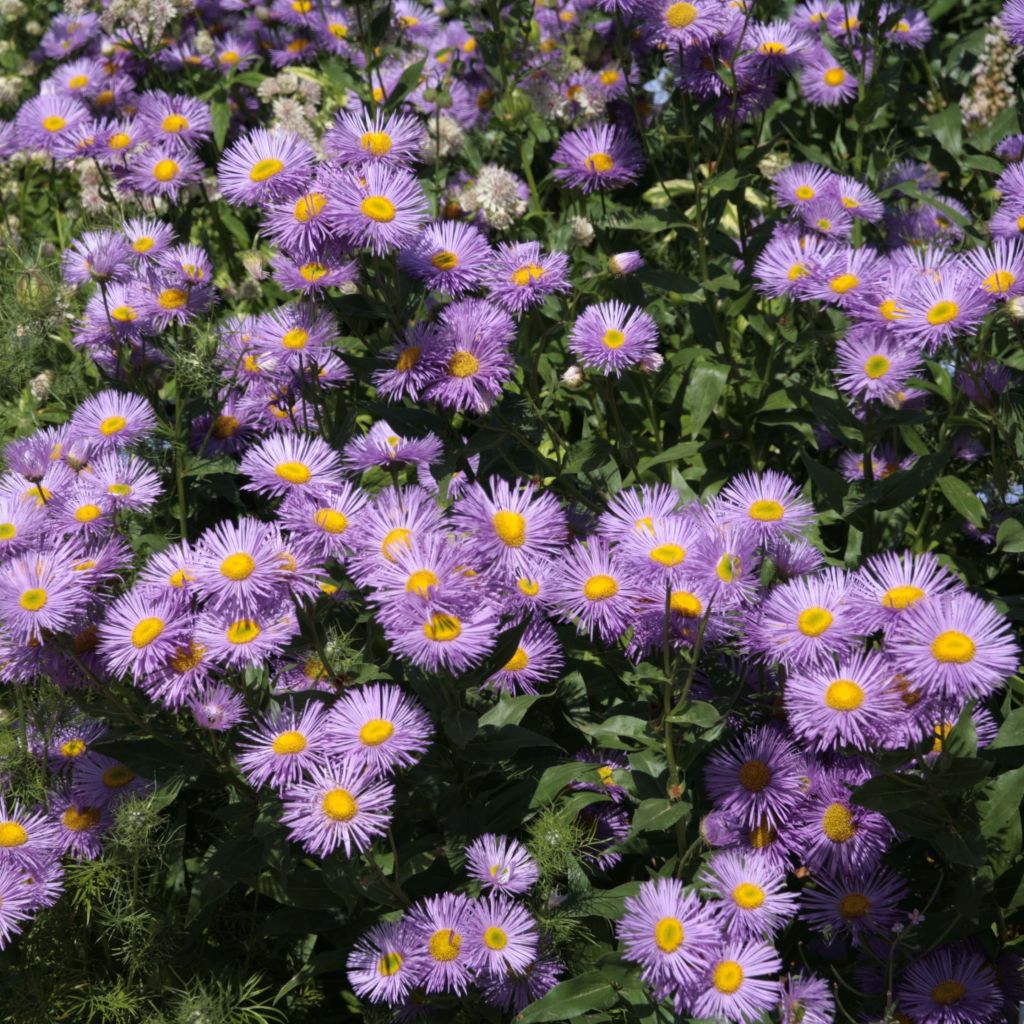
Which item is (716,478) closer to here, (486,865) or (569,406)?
(569,406)

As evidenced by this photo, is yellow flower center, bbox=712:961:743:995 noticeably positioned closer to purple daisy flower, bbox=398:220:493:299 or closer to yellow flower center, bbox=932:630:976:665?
yellow flower center, bbox=932:630:976:665

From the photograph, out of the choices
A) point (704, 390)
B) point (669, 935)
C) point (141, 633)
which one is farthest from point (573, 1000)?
point (704, 390)

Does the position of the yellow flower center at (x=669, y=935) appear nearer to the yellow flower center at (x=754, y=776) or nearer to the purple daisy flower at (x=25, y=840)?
the yellow flower center at (x=754, y=776)

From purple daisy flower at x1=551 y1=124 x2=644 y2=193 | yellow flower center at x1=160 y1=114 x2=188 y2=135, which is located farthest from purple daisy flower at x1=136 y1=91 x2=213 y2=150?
purple daisy flower at x1=551 y1=124 x2=644 y2=193

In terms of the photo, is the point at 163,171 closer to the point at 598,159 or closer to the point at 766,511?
the point at 598,159

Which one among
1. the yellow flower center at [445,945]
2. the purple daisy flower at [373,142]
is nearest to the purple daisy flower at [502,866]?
the yellow flower center at [445,945]

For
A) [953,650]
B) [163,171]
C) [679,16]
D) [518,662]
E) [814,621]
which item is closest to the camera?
[953,650]

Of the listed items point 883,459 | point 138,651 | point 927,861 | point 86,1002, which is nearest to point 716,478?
point 883,459
